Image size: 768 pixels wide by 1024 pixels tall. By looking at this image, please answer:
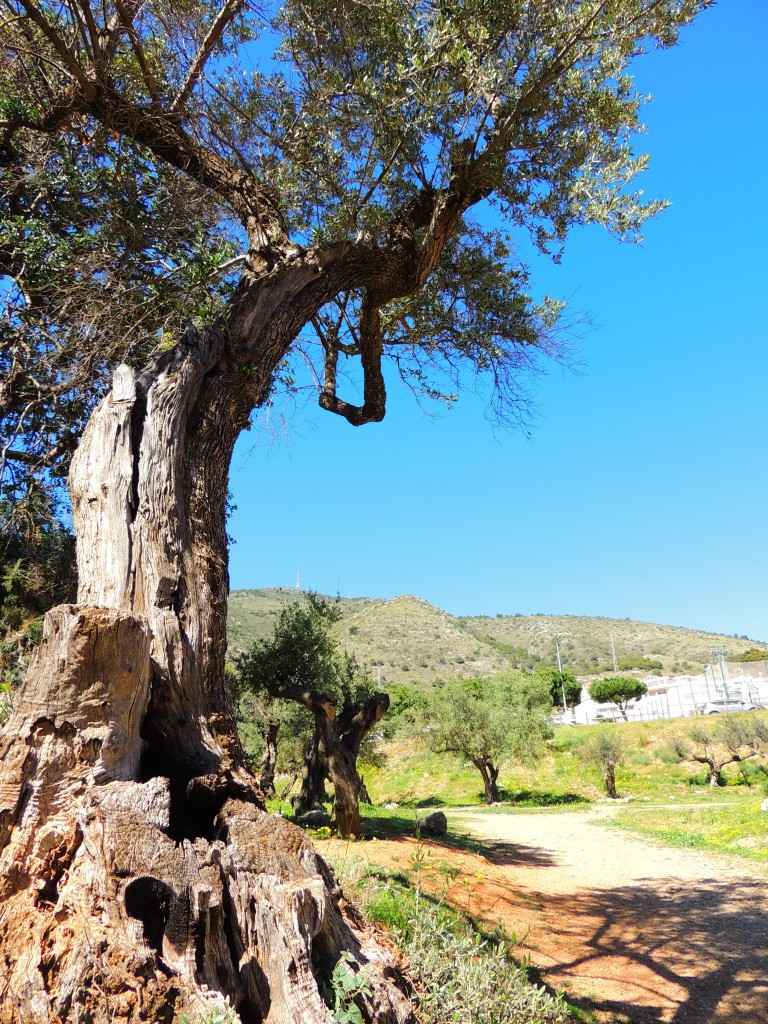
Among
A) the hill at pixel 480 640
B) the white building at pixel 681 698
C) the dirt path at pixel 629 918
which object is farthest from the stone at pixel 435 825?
the white building at pixel 681 698

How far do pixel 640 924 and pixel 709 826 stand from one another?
9716 mm

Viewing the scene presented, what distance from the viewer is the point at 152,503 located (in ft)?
10.6

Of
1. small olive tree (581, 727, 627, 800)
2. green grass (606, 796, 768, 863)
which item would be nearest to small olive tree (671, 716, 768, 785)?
small olive tree (581, 727, 627, 800)

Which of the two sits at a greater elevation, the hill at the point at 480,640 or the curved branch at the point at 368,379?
the hill at the point at 480,640

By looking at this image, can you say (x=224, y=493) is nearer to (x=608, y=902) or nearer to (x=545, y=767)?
(x=608, y=902)

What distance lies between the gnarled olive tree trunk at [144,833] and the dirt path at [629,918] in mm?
1545

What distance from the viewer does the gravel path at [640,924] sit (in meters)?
5.69

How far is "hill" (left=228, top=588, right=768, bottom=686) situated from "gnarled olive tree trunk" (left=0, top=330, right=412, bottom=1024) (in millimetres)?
42931

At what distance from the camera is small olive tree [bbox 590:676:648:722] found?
5363cm

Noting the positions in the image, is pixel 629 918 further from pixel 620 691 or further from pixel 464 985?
pixel 620 691

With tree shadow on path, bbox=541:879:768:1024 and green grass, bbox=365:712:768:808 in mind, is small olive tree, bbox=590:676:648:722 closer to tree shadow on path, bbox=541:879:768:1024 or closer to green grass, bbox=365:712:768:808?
green grass, bbox=365:712:768:808

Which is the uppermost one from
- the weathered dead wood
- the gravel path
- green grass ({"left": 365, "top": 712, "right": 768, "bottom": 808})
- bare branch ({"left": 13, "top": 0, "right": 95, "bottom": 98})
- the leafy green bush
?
bare branch ({"left": 13, "top": 0, "right": 95, "bottom": 98})

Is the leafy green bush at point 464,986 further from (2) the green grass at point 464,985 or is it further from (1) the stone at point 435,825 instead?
→ (1) the stone at point 435,825

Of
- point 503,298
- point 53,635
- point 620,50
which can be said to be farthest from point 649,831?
point 53,635
